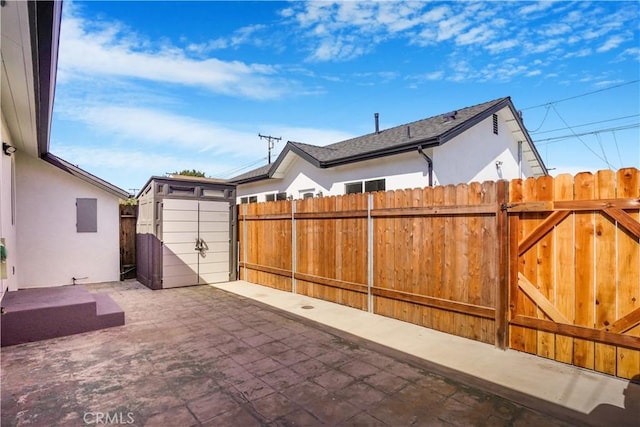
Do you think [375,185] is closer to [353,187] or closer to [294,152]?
[353,187]

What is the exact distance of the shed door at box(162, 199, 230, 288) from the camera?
319 inches

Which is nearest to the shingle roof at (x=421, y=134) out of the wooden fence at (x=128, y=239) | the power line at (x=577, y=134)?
the wooden fence at (x=128, y=239)

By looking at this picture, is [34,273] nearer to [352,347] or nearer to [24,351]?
[24,351]

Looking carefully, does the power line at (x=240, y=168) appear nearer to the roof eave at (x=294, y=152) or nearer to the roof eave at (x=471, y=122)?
the roof eave at (x=294, y=152)

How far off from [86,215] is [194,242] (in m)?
3.29

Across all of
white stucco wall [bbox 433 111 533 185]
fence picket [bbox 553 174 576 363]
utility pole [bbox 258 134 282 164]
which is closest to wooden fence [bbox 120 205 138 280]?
white stucco wall [bbox 433 111 533 185]

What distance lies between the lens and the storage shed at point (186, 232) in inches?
317

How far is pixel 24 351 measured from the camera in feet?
13.4

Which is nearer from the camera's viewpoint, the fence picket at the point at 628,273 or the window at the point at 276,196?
the fence picket at the point at 628,273

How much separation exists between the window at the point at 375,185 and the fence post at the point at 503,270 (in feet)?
15.7

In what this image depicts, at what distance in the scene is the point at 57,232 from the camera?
8586 mm

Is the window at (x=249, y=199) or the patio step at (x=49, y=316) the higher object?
the window at (x=249, y=199)

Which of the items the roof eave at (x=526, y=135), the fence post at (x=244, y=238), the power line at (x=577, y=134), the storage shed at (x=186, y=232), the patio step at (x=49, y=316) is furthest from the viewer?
the power line at (x=577, y=134)

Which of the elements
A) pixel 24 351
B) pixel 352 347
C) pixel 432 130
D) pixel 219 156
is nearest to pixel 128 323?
pixel 24 351
